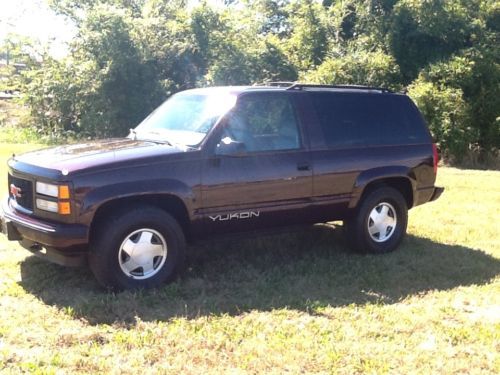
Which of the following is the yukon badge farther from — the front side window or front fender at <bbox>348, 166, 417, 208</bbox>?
front fender at <bbox>348, 166, 417, 208</bbox>

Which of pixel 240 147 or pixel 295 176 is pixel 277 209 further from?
pixel 240 147

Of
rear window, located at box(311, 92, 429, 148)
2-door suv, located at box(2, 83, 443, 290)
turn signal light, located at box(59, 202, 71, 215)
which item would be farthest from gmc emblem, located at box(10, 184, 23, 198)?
rear window, located at box(311, 92, 429, 148)

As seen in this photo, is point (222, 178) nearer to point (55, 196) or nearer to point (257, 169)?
point (257, 169)

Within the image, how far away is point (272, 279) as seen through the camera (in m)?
5.52

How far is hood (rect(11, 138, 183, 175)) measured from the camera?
4855 mm

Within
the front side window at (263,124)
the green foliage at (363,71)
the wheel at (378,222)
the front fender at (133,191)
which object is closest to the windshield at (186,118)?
the front side window at (263,124)

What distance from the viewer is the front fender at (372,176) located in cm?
627

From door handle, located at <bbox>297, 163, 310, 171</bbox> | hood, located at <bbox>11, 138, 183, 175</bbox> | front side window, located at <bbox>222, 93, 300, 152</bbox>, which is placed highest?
front side window, located at <bbox>222, 93, 300, 152</bbox>

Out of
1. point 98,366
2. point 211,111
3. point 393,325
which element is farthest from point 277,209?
point 98,366

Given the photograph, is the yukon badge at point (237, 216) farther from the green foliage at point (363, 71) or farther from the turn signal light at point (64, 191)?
the green foliage at point (363, 71)

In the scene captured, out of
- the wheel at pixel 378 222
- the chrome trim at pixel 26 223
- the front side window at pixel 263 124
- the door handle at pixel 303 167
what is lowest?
the wheel at pixel 378 222

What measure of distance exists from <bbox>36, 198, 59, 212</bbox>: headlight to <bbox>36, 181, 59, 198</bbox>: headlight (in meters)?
0.06

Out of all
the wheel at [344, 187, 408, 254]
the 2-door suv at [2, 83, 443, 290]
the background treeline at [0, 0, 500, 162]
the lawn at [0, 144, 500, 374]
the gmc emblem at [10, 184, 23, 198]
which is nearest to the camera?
the lawn at [0, 144, 500, 374]

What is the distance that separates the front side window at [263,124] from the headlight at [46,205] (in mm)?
1551
